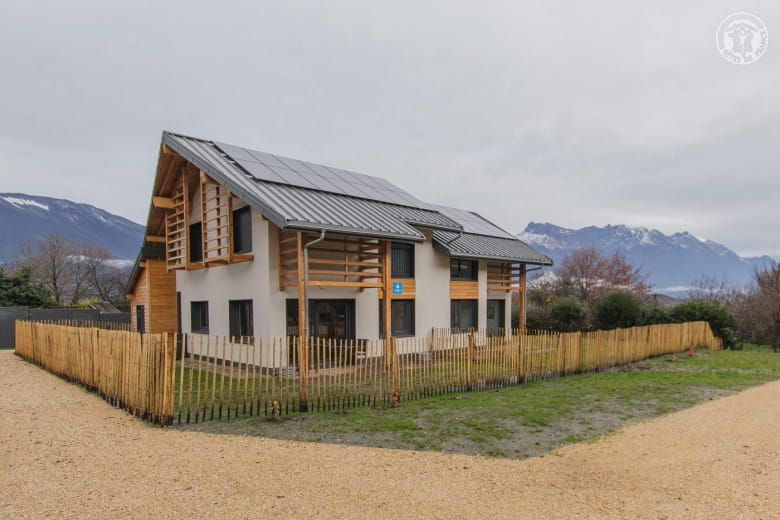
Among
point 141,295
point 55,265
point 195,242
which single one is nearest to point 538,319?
point 195,242

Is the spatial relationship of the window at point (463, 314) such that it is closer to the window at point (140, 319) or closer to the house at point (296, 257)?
the house at point (296, 257)

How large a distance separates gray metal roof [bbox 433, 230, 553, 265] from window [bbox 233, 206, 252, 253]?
268 inches

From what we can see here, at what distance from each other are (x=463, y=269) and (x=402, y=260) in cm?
361

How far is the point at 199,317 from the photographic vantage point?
17.1 metres

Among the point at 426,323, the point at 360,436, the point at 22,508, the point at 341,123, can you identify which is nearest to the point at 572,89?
the point at 426,323

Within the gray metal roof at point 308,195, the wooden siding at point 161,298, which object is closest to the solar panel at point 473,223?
the gray metal roof at point 308,195

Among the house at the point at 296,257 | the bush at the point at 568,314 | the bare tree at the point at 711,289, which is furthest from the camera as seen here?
the bare tree at the point at 711,289

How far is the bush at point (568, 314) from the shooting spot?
24828 millimetres

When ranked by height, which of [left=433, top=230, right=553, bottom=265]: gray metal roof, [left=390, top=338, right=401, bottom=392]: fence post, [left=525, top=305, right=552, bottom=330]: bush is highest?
[left=433, top=230, right=553, bottom=265]: gray metal roof

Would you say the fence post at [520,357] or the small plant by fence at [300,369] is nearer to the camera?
the small plant by fence at [300,369]

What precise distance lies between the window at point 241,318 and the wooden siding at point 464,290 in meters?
7.85

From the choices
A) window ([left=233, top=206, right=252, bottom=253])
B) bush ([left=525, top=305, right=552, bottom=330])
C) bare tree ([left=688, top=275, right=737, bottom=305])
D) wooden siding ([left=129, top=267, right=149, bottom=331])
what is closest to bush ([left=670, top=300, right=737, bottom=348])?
bush ([left=525, top=305, right=552, bottom=330])

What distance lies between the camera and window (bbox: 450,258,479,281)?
19.1 meters

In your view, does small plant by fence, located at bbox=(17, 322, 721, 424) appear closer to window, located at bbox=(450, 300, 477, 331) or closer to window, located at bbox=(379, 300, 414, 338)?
window, located at bbox=(379, 300, 414, 338)
